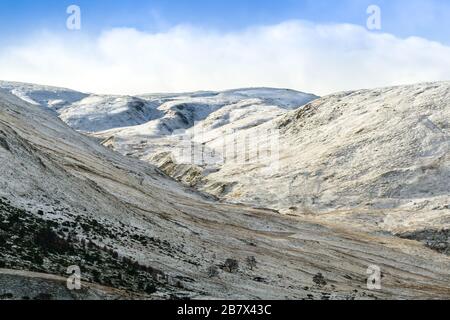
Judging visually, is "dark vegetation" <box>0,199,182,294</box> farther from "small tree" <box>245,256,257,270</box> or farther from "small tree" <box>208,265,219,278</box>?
"small tree" <box>245,256,257,270</box>

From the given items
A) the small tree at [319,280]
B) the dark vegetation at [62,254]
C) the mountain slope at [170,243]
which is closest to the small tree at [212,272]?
the mountain slope at [170,243]

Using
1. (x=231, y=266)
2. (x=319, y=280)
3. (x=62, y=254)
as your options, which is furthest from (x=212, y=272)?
(x=62, y=254)

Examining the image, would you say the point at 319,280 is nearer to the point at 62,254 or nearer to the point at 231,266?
the point at 231,266

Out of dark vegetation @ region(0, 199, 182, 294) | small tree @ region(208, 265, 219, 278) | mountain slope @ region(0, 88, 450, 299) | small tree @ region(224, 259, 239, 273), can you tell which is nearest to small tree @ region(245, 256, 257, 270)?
mountain slope @ region(0, 88, 450, 299)

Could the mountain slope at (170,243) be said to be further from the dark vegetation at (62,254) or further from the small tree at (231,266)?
the small tree at (231,266)

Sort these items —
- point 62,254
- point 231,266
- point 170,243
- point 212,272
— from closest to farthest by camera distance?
1. point 62,254
2. point 212,272
3. point 231,266
4. point 170,243
